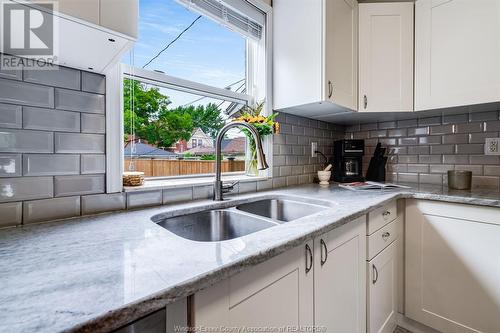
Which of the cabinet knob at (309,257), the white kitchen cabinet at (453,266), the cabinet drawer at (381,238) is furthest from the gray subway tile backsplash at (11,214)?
the white kitchen cabinet at (453,266)

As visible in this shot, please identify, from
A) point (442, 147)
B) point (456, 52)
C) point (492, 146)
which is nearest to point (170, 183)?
point (456, 52)

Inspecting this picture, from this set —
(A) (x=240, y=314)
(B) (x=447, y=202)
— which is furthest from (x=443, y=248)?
(A) (x=240, y=314)

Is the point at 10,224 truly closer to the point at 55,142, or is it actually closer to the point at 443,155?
the point at 55,142

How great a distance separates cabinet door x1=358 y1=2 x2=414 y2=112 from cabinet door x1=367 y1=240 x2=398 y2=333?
39.5 inches

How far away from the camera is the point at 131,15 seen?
2.25ft

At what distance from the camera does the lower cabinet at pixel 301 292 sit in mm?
585

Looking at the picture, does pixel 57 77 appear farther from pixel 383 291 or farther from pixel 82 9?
pixel 383 291

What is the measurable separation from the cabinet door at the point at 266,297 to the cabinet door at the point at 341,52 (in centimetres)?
108

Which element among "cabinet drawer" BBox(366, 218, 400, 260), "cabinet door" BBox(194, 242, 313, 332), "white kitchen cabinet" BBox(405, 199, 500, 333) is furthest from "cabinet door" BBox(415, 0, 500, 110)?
"cabinet door" BBox(194, 242, 313, 332)

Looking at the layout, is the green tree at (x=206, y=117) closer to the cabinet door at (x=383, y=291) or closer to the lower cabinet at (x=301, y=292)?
the lower cabinet at (x=301, y=292)

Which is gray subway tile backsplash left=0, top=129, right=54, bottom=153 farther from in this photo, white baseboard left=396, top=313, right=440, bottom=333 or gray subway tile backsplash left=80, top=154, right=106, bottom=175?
white baseboard left=396, top=313, right=440, bottom=333

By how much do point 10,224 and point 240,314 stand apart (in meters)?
0.82

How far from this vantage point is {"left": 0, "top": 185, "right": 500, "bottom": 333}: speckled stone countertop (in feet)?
1.24

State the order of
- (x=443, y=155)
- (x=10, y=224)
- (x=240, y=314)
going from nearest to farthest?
(x=240, y=314)
(x=10, y=224)
(x=443, y=155)
